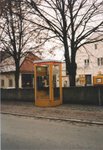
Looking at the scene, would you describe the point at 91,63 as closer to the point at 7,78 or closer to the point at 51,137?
the point at 7,78

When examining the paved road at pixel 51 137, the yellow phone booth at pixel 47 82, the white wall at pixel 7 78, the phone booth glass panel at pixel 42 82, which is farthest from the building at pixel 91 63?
the paved road at pixel 51 137

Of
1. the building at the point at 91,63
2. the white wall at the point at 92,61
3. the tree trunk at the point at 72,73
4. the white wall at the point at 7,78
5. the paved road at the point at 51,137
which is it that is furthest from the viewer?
the white wall at the point at 92,61

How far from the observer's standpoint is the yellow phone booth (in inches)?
832

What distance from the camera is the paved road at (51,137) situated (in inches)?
352

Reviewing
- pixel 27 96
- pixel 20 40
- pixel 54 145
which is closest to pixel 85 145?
pixel 54 145

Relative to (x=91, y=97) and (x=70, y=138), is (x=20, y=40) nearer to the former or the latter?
(x=91, y=97)

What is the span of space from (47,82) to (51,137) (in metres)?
11.4

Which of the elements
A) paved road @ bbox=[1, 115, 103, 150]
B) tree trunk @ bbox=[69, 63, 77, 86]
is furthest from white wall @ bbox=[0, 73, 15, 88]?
paved road @ bbox=[1, 115, 103, 150]

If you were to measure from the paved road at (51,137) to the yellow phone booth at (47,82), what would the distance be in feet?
25.4

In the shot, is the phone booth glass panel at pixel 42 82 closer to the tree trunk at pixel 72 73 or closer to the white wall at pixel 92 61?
the tree trunk at pixel 72 73

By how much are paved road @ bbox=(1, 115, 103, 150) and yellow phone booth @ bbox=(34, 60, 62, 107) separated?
7.74 meters

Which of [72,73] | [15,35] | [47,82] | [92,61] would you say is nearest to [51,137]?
[47,82]

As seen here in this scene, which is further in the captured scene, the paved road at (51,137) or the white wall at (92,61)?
the white wall at (92,61)

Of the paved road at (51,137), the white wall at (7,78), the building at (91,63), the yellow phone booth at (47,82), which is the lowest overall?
the paved road at (51,137)
